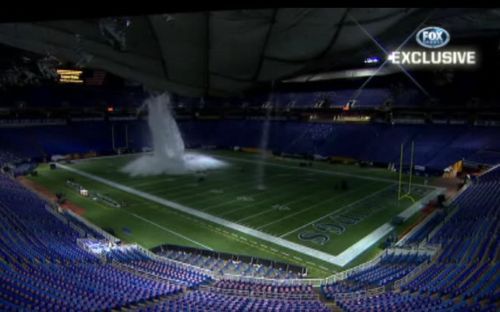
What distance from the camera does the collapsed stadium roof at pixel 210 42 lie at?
548 cm

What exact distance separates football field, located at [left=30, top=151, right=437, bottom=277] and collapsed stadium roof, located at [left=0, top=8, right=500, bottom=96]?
15.1 metres

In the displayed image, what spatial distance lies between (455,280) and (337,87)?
5411 centimetres

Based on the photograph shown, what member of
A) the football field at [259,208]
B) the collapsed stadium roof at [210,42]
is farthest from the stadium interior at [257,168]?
the football field at [259,208]

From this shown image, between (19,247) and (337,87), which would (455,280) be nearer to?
(19,247)

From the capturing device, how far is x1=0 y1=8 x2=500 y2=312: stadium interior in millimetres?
6180

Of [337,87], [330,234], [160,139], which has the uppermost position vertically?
[337,87]

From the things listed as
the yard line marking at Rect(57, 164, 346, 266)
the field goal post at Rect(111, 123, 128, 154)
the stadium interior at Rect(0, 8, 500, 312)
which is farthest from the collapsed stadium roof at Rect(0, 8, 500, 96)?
the field goal post at Rect(111, 123, 128, 154)

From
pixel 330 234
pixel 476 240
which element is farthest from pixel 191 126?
pixel 476 240

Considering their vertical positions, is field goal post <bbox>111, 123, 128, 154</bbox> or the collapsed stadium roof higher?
the collapsed stadium roof

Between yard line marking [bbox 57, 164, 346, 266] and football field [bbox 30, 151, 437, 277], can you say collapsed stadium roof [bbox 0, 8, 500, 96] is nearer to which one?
football field [bbox 30, 151, 437, 277]

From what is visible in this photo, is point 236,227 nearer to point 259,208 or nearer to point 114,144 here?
point 259,208

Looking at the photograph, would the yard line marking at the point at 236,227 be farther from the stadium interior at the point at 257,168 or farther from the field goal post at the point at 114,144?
the field goal post at the point at 114,144

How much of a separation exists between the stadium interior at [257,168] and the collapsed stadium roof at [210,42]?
1.4 inches

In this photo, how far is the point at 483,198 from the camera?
2498 cm
